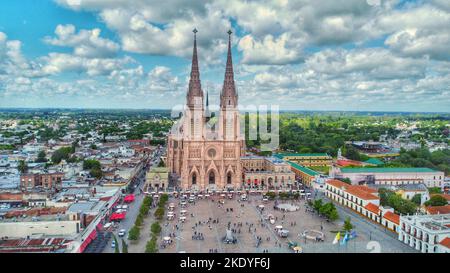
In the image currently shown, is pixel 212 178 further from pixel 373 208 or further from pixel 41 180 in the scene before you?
pixel 373 208

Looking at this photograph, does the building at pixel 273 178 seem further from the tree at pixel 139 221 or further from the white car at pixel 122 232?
the white car at pixel 122 232

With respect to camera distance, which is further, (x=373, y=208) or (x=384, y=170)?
(x=384, y=170)

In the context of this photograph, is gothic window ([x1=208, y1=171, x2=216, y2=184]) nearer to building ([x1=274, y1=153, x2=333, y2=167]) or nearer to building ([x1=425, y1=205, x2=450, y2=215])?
building ([x1=274, y1=153, x2=333, y2=167])

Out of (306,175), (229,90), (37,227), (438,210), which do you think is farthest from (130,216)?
(438,210)

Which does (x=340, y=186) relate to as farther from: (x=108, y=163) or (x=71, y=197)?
(x=108, y=163)

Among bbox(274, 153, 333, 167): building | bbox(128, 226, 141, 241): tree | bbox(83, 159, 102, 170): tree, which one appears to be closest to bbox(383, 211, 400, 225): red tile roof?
bbox(128, 226, 141, 241): tree
